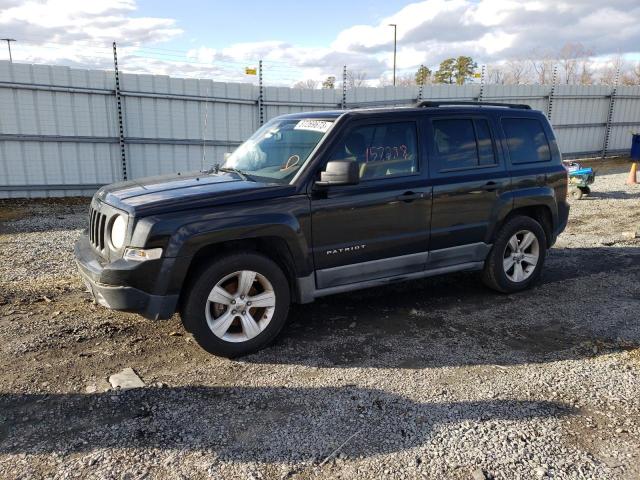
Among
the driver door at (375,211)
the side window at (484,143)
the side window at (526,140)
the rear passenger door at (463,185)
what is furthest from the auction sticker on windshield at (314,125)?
the side window at (526,140)

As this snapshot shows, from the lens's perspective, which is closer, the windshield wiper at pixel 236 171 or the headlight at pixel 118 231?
the headlight at pixel 118 231

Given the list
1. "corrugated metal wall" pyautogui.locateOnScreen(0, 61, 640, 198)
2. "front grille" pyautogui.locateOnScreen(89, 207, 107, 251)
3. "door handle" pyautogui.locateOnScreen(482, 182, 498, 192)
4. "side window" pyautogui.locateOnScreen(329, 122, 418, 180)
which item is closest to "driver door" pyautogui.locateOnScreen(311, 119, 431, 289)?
"side window" pyautogui.locateOnScreen(329, 122, 418, 180)

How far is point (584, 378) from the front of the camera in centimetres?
388

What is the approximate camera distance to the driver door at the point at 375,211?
442 centimetres

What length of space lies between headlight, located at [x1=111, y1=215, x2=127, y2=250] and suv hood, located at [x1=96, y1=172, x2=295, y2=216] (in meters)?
0.10

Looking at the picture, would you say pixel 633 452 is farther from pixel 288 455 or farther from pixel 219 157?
pixel 219 157

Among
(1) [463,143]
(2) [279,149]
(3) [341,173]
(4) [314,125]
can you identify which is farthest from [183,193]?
(1) [463,143]

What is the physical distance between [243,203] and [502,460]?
2.51m

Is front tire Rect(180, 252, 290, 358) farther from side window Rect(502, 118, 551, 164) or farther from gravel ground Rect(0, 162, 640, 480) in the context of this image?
side window Rect(502, 118, 551, 164)

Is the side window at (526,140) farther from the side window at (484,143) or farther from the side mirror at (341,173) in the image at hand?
the side mirror at (341,173)

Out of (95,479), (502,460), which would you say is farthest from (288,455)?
(502,460)

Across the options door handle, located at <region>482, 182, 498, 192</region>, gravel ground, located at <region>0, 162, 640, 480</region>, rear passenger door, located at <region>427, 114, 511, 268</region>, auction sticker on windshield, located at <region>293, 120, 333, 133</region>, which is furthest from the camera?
door handle, located at <region>482, 182, 498, 192</region>

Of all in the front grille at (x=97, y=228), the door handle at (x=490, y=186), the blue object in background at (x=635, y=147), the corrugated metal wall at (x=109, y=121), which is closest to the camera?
the front grille at (x=97, y=228)

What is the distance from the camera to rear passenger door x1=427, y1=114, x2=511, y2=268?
4977 mm
